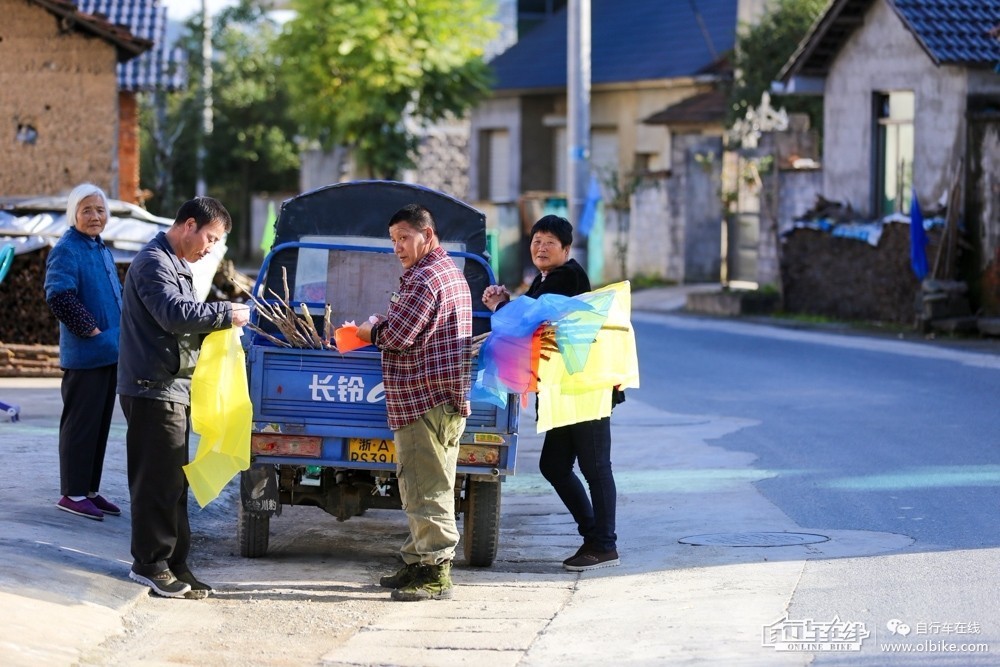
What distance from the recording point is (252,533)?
9070mm

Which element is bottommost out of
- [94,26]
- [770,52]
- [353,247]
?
[353,247]

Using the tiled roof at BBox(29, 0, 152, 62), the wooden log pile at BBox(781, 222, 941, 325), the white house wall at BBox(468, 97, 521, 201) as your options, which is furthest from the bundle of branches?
the white house wall at BBox(468, 97, 521, 201)

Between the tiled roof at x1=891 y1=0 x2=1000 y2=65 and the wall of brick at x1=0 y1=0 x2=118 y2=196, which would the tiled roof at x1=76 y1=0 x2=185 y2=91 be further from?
the tiled roof at x1=891 y1=0 x2=1000 y2=65

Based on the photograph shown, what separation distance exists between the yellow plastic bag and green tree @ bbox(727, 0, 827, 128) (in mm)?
25049

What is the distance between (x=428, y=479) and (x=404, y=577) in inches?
21.6

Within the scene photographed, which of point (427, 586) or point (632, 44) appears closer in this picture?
point (427, 586)

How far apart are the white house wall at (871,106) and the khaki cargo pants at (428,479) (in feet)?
55.0

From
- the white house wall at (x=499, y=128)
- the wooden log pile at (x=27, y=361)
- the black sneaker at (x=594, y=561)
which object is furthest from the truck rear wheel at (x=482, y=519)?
the white house wall at (x=499, y=128)

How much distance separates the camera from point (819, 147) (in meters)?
30.0

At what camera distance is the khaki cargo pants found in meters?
8.03

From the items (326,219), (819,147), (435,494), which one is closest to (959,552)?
(435,494)

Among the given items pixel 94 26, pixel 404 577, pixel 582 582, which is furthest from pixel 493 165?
pixel 404 577

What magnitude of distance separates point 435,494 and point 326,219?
3769 millimetres
